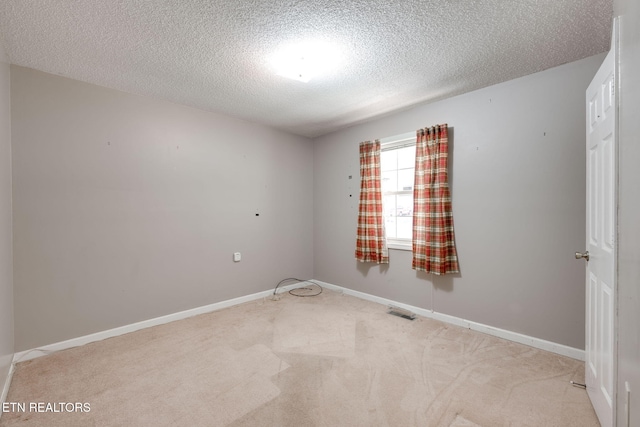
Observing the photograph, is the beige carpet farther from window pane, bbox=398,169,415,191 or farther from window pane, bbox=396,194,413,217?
window pane, bbox=398,169,415,191

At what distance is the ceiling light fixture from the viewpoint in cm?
196

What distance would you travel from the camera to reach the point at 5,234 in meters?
1.92

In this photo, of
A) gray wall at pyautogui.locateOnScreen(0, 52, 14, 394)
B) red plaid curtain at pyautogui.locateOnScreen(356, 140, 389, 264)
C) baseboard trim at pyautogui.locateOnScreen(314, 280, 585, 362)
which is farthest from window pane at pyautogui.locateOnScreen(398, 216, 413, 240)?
gray wall at pyautogui.locateOnScreen(0, 52, 14, 394)

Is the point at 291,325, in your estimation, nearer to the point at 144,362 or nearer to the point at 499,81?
the point at 144,362

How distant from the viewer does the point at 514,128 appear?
245 centimetres

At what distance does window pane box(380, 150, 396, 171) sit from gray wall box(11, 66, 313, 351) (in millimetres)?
1506

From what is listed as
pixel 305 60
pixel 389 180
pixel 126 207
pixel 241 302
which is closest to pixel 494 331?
pixel 389 180

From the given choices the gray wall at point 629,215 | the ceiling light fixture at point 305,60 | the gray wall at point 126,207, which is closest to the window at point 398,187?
the ceiling light fixture at point 305,60

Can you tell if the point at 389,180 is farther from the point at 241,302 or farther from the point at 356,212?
the point at 241,302

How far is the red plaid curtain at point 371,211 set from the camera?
11.3 feet

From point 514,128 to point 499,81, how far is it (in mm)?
462

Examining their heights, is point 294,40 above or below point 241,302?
above

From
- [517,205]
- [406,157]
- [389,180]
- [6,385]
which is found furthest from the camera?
[389,180]

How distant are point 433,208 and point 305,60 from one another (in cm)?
194
